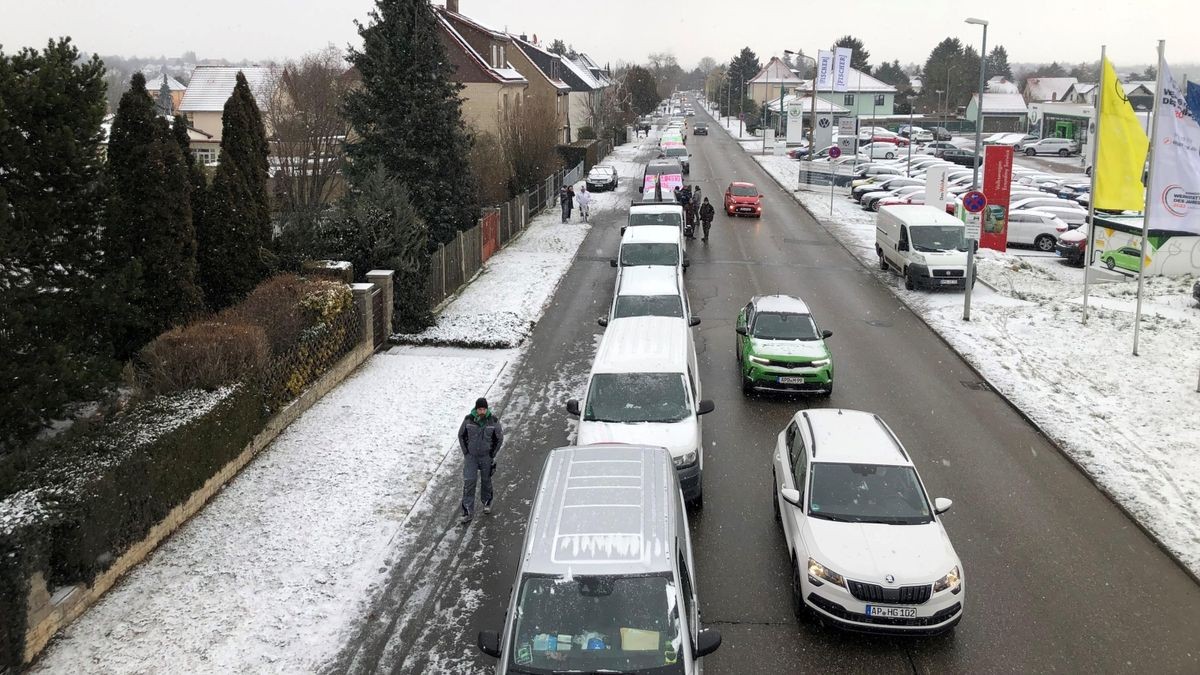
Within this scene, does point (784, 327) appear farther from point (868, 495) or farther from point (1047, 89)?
point (1047, 89)

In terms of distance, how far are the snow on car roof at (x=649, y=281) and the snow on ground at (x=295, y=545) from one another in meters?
3.31

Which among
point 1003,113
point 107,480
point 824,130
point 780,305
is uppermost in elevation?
point 1003,113

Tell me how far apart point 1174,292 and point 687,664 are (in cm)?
2156

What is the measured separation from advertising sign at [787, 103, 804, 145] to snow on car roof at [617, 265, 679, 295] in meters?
54.3

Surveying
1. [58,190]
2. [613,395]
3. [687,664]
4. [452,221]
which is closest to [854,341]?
[613,395]

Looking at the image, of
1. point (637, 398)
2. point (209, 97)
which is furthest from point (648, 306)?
point (209, 97)

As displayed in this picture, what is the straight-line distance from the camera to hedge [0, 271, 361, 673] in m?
7.75

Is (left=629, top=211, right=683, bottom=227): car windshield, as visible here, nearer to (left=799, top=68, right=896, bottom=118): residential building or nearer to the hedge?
the hedge

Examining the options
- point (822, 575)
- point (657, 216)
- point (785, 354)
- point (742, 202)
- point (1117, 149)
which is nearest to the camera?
point (822, 575)

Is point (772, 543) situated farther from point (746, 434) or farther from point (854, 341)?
point (854, 341)

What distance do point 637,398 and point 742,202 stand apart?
2668 cm

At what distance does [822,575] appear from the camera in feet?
27.6

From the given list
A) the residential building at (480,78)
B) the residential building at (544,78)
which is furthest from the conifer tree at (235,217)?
the residential building at (544,78)

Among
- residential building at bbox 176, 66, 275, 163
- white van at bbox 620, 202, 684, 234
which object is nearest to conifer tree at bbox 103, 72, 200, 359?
white van at bbox 620, 202, 684, 234
